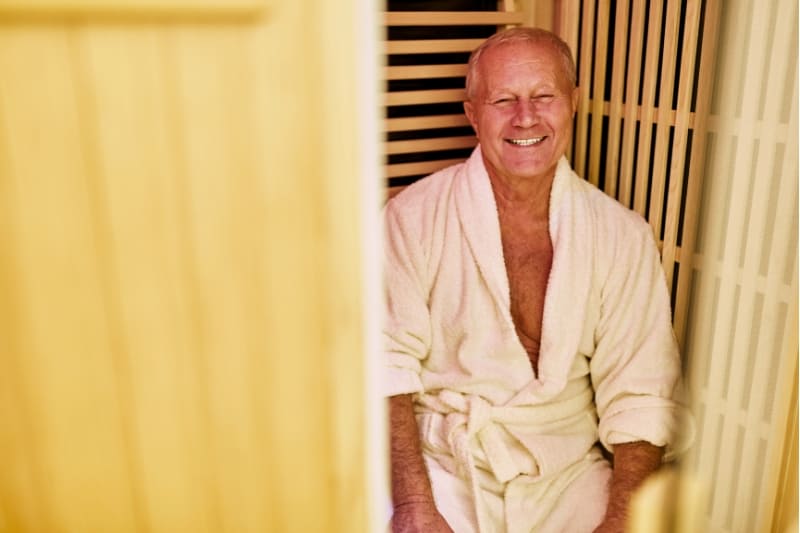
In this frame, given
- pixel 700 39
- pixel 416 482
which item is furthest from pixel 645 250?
pixel 416 482

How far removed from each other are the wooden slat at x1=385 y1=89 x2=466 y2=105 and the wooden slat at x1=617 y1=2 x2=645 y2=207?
1.16 ft

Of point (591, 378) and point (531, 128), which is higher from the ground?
point (531, 128)

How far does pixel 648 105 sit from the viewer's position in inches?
55.9

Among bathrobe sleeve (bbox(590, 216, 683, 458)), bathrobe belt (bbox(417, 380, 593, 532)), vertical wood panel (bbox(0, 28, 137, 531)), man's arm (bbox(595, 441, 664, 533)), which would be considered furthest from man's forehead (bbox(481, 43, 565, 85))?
vertical wood panel (bbox(0, 28, 137, 531))

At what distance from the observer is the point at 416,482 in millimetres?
1345

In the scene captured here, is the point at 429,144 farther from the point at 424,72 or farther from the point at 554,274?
the point at 554,274

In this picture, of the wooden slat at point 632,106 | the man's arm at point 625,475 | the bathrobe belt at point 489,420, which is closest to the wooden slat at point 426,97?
the wooden slat at point 632,106

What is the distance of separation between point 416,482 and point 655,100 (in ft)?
2.86

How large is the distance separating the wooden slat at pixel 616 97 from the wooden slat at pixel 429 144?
0.33 m

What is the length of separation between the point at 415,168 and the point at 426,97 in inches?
6.4

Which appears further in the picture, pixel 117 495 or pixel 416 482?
pixel 416 482

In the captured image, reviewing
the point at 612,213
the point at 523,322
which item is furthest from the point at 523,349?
the point at 612,213

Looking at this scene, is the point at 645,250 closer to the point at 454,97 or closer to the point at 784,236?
the point at 784,236

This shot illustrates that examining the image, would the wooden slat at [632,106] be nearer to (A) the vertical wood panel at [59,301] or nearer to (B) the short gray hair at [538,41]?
(B) the short gray hair at [538,41]
